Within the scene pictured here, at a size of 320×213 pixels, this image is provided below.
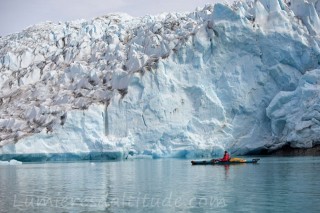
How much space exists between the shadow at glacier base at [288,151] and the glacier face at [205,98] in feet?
3.29

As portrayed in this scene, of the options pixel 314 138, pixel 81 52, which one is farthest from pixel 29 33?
pixel 314 138

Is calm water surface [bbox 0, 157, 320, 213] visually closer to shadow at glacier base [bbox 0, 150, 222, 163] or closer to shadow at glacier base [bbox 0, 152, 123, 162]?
shadow at glacier base [bbox 0, 150, 222, 163]

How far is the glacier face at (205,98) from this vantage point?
125 ft

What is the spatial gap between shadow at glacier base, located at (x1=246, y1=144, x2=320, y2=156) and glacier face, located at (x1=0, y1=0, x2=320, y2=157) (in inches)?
39.5

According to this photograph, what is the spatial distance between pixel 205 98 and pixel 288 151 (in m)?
7.84

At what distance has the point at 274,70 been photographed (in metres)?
38.8

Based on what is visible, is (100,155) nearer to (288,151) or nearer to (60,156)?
(60,156)

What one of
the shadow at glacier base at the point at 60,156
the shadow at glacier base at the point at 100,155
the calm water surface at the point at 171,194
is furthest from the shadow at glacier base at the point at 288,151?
the calm water surface at the point at 171,194

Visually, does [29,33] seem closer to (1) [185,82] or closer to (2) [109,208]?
(1) [185,82]

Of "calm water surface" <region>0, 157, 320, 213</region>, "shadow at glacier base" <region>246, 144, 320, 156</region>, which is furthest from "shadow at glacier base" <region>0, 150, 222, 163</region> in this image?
"calm water surface" <region>0, 157, 320, 213</region>

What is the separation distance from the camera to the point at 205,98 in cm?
3906

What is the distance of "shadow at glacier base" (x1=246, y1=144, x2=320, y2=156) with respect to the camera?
36.9 m

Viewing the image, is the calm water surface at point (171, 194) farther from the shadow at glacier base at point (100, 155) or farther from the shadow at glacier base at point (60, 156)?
the shadow at glacier base at point (60, 156)

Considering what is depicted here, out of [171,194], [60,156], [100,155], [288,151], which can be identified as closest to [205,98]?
[288,151]
